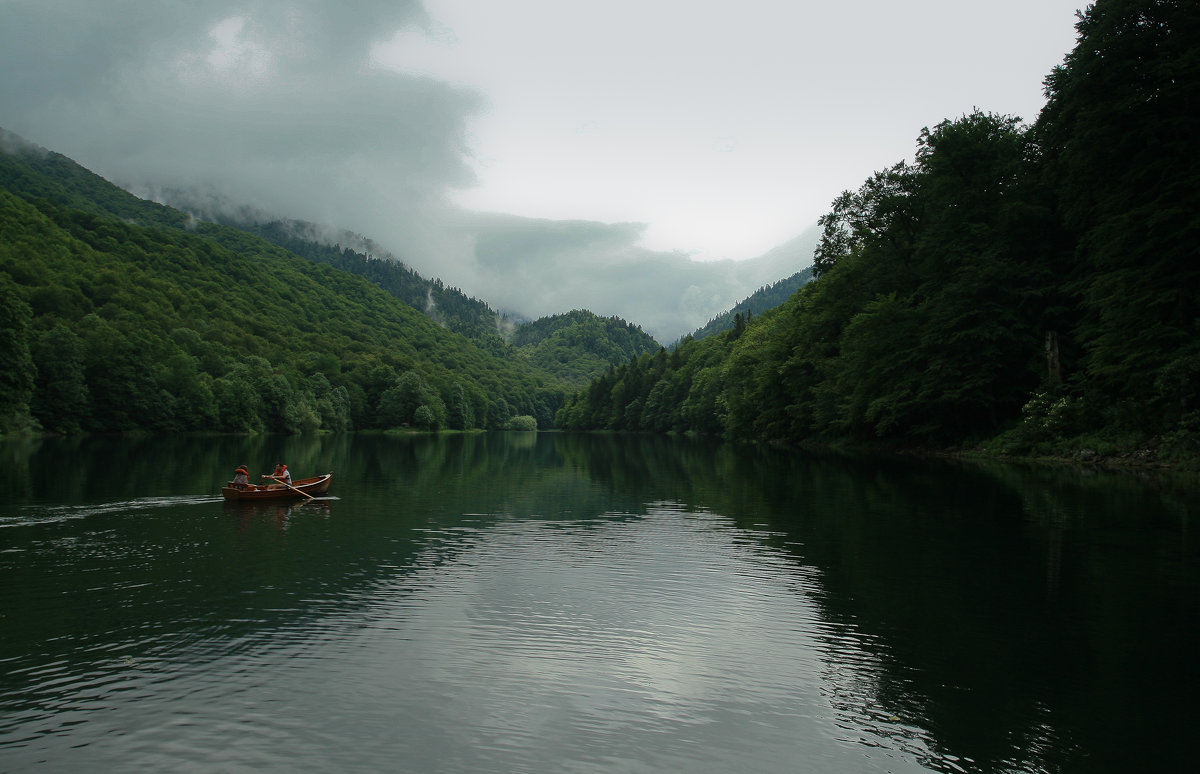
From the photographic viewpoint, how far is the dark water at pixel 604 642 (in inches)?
331

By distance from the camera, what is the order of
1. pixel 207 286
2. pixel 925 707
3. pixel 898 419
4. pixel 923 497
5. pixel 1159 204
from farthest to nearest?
pixel 207 286, pixel 898 419, pixel 1159 204, pixel 923 497, pixel 925 707

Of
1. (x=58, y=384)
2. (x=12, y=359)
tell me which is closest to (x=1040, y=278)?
(x=12, y=359)

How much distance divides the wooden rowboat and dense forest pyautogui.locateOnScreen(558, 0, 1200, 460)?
3651 centimetres

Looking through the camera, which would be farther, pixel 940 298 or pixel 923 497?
pixel 940 298

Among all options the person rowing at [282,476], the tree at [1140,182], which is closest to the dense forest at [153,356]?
the person rowing at [282,476]

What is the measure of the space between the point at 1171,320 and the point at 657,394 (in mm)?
128289

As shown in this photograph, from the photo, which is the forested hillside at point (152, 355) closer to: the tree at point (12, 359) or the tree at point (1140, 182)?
the tree at point (12, 359)

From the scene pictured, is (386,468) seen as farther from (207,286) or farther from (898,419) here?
(207,286)

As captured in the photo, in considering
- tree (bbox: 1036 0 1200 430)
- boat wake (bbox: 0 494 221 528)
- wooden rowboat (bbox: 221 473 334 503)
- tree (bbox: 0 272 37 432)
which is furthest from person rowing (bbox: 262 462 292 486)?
tree (bbox: 0 272 37 432)

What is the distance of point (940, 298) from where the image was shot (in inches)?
1961

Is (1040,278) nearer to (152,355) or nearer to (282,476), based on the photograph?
(282,476)

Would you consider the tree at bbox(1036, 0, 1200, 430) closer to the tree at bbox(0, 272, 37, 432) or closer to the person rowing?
the person rowing

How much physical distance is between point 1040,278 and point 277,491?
44.5 meters

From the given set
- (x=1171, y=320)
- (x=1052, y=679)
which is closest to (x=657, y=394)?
(x=1171, y=320)
